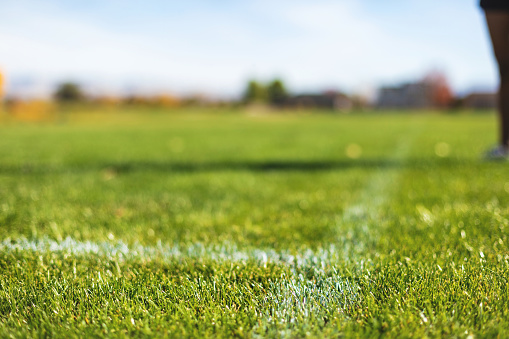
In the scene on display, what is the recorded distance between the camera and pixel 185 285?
1523mm

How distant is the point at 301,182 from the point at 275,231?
1496 mm

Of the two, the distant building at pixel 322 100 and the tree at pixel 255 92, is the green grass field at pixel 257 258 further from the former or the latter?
the distant building at pixel 322 100

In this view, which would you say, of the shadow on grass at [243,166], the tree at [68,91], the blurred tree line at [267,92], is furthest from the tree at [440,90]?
the shadow on grass at [243,166]

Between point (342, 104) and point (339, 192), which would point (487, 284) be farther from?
point (342, 104)

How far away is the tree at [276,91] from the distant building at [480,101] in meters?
40.9

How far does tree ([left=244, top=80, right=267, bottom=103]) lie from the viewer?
9700cm

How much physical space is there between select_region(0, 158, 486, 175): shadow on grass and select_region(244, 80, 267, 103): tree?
92.4m

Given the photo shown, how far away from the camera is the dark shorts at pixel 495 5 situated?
2.75 m

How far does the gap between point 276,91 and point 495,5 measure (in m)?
102

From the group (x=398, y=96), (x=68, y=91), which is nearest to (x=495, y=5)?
(x=68, y=91)

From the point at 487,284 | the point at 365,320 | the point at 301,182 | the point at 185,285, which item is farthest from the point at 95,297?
the point at 301,182

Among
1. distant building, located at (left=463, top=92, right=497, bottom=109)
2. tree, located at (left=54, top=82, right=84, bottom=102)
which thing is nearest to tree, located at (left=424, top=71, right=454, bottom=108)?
distant building, located at (left=463, top=92, right=497, bottom=109)

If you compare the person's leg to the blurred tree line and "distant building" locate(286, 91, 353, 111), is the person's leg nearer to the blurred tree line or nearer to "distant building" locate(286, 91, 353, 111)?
the blurred tree line

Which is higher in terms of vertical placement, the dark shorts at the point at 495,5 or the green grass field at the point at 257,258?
the dark shorts at the point at 495,5
